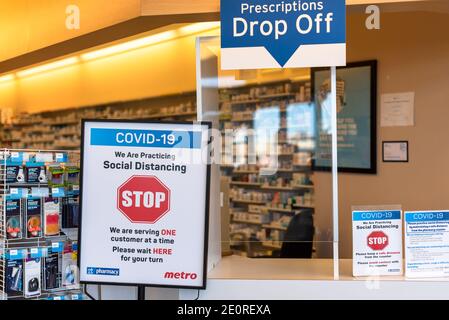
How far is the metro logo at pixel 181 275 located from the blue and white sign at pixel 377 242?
933 mm

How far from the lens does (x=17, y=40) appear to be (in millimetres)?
5414

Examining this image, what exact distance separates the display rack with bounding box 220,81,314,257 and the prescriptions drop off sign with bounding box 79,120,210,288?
444 centimetres

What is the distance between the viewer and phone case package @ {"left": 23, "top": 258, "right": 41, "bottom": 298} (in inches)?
115

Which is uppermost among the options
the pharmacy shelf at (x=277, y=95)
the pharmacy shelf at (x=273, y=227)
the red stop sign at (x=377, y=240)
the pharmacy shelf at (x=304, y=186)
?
the pharmacy shelf at (x=277, y=95)

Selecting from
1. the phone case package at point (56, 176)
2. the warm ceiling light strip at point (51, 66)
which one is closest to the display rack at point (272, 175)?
the warm ceiling light strip at point (51, 66)

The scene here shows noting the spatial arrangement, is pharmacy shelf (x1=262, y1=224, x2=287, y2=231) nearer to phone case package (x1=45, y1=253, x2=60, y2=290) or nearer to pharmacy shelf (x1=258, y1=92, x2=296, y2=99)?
pharmacy shelf (x1=258, y1=92, x2=296, y2=99)

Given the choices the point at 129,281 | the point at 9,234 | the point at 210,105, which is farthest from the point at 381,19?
the point at 9,234

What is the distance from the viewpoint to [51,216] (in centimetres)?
301

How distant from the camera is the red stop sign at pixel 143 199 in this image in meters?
2.72

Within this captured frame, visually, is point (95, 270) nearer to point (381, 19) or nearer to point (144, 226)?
point (144, 226)

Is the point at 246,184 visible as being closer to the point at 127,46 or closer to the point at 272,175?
the point at 272,175

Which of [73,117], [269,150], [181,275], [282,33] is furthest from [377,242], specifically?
[73,117]

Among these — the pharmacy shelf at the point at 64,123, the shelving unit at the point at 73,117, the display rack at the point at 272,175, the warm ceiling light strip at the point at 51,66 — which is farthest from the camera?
the pharmacy shelf at the point at 64,123

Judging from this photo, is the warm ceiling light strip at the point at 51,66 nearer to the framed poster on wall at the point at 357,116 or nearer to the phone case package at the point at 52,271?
the framed poster on wall at the point at 357,116
